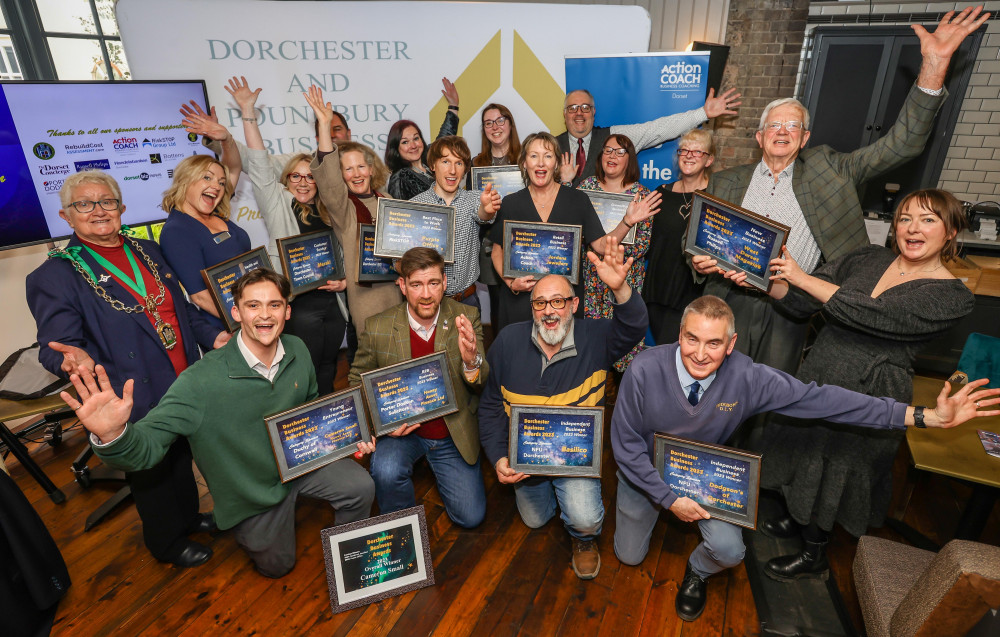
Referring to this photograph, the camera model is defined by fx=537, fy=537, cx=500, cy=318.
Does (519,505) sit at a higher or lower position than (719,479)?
lower

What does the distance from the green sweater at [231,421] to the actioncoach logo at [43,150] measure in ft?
8.79

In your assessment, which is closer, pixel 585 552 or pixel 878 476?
pixel 878 476

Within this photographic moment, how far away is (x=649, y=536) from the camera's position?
2.99 m

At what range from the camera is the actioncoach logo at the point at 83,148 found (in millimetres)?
4113

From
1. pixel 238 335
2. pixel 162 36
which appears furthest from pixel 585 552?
pixel 162 36

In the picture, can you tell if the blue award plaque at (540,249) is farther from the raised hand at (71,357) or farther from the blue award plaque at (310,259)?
the raised hand at (71,357)

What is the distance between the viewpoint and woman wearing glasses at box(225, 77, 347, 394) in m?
3.81

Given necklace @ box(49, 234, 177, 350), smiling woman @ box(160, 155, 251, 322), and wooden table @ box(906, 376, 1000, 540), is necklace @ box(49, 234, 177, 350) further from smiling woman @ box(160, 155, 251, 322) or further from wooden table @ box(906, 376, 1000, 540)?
wooden table @ box(906, 376, 1000, 540)

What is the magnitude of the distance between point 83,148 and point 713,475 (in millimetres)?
5017

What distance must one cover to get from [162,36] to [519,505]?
15.2ft

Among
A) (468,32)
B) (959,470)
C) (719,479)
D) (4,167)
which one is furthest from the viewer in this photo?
(468,32)

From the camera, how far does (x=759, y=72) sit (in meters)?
5.57

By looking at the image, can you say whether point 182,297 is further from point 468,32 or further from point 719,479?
point 468,32

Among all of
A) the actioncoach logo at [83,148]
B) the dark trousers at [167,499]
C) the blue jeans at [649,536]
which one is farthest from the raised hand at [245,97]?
the blue jeans at [649,536]
